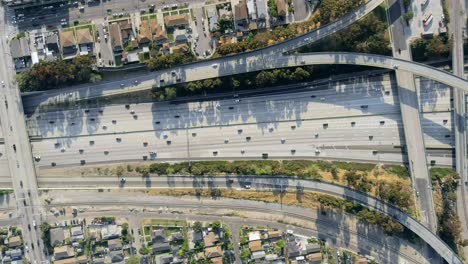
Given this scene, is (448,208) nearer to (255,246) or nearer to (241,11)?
(255,246)

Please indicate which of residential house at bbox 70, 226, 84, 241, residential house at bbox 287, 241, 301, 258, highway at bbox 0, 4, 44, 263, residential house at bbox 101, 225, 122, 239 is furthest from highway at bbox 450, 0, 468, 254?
highway at bbox 0, 4, 44, 263

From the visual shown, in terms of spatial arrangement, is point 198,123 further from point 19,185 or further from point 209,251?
point 19,185

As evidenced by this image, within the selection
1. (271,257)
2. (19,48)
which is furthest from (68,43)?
(271,257)

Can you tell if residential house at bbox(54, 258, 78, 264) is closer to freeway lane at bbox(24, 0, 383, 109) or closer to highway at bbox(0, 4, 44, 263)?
highway at bbox(0, 4, 44, 263)

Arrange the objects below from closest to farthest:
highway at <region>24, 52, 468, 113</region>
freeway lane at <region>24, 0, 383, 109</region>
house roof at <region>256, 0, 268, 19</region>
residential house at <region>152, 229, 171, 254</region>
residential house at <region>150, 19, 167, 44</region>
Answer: highway at <region>24, 52, 468, 113</region>
freeway lane at <region>24, 0, 383, 109</region>
house roof at <region>256, 0, 268, 19</region>
residential house at <region>150, 19, 167, 44</region>
residential house at <region>152, 229, 171, 254</region>

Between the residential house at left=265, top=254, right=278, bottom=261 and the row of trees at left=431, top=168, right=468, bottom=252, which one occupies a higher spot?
the row of trees at left=431, top=168, right=468, bottom=252

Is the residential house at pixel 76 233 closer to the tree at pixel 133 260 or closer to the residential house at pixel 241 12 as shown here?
the tree at pixel 133 260

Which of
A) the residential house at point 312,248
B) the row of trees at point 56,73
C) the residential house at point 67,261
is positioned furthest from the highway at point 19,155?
the residential house at point 312,248
